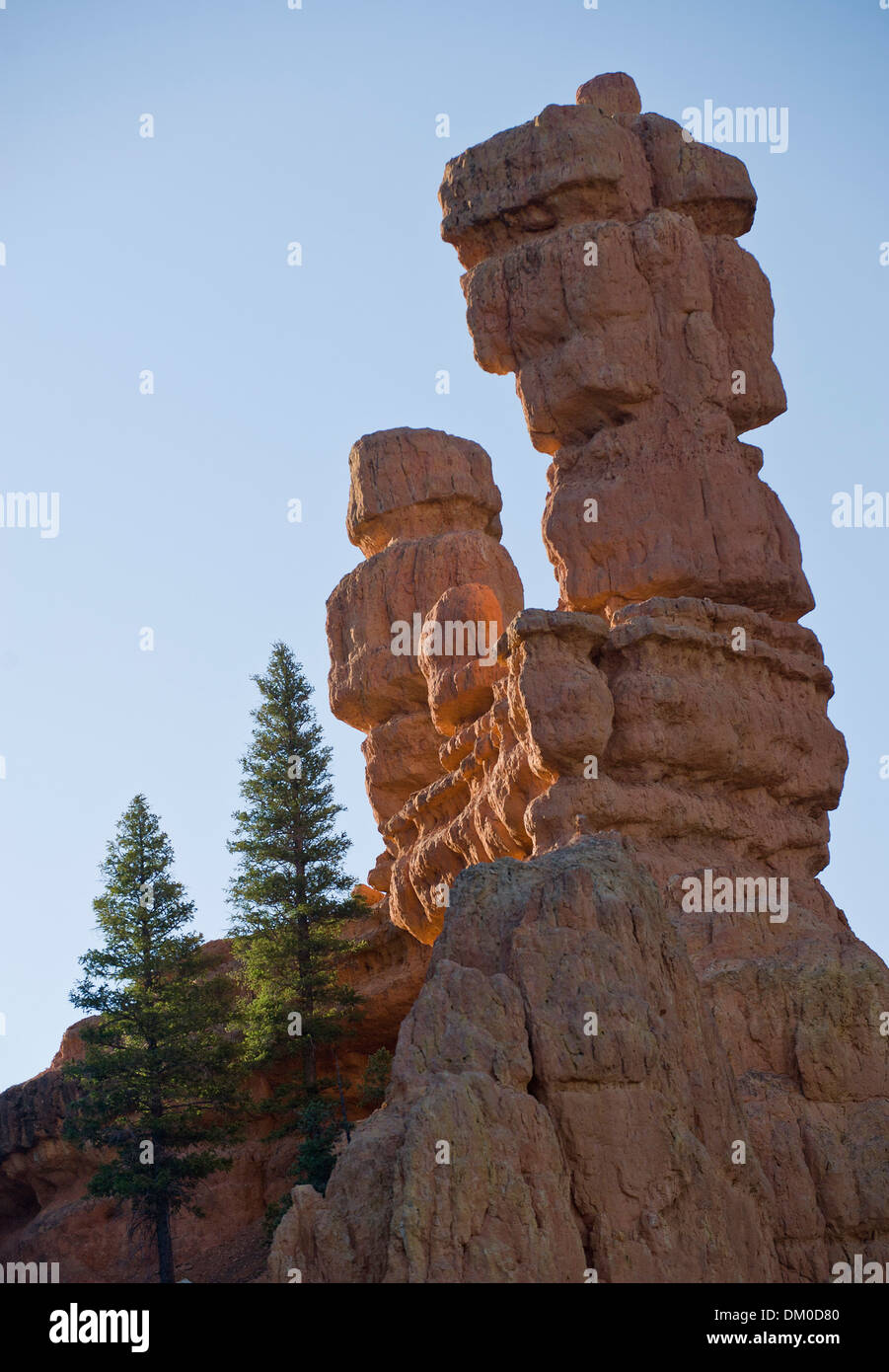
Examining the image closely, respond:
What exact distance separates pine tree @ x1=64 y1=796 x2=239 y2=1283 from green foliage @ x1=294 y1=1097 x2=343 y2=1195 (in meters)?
1.82

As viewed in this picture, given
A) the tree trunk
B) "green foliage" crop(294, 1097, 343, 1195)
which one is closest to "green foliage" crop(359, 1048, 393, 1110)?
"green foliage" crop(294, 1097, 343, 1195)

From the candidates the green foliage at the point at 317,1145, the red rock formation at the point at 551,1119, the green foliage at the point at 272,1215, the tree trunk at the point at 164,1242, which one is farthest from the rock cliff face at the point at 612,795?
the tree trunk at the point at 164,1242

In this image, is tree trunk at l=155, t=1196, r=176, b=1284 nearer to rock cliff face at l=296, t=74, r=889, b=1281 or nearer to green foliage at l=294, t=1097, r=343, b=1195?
green foliage at l=294, t=1097, r=343, b=1195

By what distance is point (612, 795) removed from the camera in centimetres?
2884

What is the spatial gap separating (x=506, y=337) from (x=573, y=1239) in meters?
21.4

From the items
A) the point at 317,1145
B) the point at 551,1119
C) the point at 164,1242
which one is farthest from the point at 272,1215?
the point at 551,1119

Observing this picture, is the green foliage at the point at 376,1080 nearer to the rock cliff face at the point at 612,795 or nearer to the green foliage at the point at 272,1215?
the green foliage at the point at 272,1215

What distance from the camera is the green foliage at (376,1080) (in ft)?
117

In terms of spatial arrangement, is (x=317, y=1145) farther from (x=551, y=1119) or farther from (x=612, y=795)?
(x=551, y=1119)

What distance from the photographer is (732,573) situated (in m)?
33.3

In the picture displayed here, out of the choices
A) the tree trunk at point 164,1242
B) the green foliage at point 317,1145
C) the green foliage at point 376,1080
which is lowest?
the tree trunk at point 164,1242

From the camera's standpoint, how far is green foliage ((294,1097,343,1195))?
3262cm

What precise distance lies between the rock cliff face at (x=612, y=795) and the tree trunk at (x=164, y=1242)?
7.12 m
